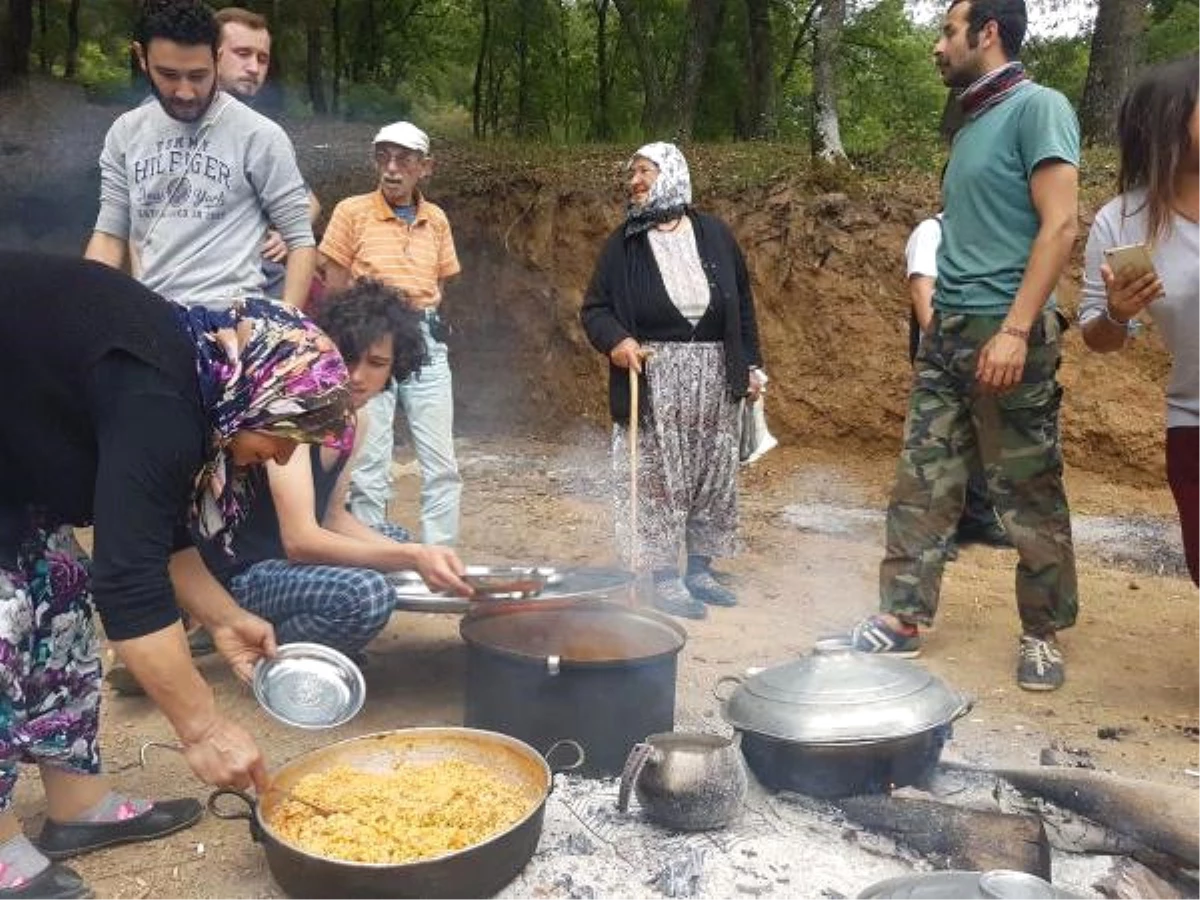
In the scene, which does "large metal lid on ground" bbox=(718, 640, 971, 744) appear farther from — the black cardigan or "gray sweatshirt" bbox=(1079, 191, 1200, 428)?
the black cardigan

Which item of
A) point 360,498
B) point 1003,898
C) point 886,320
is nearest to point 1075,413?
point 886,320

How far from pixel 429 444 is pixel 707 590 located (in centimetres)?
150

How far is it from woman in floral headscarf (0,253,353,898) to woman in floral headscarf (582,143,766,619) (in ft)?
9.01

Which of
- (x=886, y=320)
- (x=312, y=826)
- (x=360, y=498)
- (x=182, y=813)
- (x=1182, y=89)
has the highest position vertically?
(x=1182, y=89)

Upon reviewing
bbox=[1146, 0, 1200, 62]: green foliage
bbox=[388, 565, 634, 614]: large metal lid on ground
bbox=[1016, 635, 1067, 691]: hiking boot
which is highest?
bbox=[1146, 0, 1200, 62]: green foliage

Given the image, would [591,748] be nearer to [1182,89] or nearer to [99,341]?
[99,341]

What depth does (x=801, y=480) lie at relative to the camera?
7.98 metres

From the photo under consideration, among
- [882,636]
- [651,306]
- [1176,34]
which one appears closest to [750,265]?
[651,306]

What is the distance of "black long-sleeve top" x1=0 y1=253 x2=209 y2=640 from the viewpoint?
6.59ft

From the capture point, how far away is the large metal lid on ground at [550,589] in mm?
3447

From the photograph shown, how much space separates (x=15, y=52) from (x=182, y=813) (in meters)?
13.1

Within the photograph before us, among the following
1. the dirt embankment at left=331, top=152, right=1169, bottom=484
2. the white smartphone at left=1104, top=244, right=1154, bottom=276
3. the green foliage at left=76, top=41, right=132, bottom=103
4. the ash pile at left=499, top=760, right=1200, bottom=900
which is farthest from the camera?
the green foliage at left=76, top=41, right=132, bottom=103

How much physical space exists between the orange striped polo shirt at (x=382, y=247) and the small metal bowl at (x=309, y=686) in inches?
97.6

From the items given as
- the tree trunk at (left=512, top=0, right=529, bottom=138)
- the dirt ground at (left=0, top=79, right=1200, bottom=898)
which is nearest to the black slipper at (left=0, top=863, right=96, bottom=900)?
the dirt ground at (left=0, top=79, right=1200, bottom=898)
